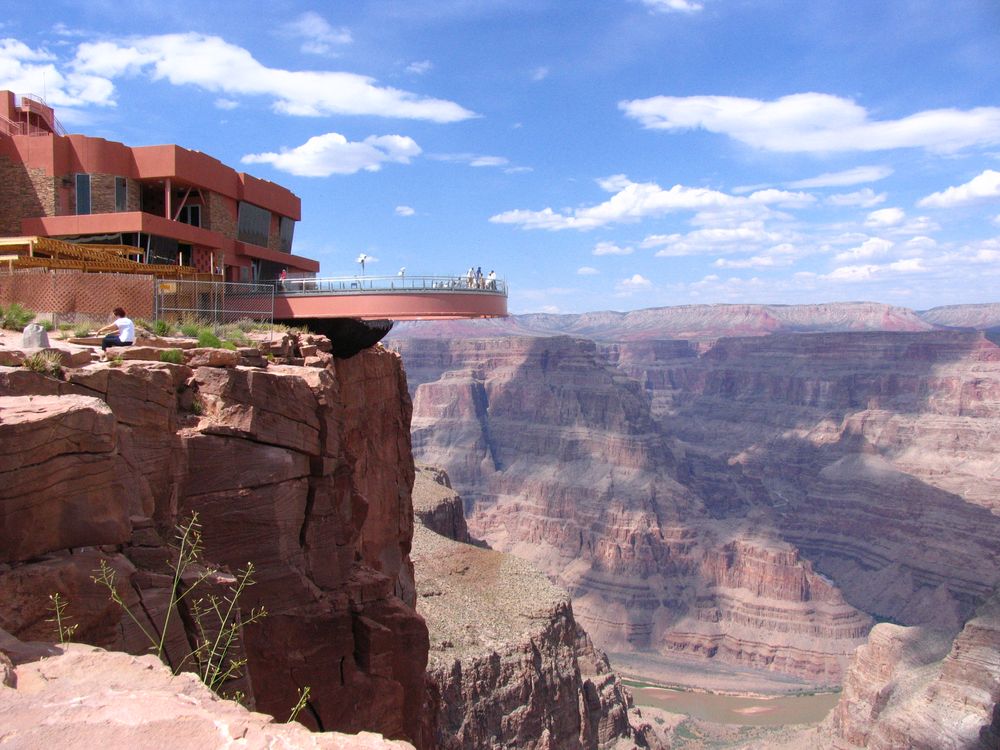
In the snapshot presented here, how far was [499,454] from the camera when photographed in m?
182

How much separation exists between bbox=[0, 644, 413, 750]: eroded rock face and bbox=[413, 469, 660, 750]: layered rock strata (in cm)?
2941

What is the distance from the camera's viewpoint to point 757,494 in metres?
167

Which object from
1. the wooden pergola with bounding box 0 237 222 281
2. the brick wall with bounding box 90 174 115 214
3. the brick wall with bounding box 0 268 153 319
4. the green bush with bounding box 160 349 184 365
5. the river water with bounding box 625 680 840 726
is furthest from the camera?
the river water with bounding box 625 680 840 726

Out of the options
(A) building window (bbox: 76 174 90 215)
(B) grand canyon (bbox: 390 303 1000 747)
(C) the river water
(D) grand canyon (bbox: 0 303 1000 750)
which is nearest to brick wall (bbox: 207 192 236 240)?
(A) building window (bbox: 76 174 90 215)

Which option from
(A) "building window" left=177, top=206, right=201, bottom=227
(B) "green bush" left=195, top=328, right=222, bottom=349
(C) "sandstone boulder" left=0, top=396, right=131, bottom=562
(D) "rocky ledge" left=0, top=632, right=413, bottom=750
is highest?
(A) "building window" left=177, top=206, right=201, bottom=227

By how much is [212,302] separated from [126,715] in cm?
2082

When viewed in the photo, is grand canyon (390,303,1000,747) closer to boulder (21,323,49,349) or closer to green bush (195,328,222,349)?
green bush (195,328,222,349)

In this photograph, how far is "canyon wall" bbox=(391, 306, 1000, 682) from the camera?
116938 millimetres

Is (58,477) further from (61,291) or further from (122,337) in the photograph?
(61,291)

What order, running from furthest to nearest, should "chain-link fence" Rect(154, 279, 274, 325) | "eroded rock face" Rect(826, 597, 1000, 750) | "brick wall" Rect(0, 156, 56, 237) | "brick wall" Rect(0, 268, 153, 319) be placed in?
"eroded rock face" Rect(826, 597, 1000, 750)
"brick wall" Rect(0, 156, 56, 237)
"chain-link fence" Rect(154, 279, 274, 325)
"brick wall" Rect(0, 268, 153, 319)

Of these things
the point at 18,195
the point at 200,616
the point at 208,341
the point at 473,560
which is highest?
the point at 18,195

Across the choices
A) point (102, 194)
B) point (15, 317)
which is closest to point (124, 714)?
point (15, 317)

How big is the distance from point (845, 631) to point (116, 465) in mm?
117524

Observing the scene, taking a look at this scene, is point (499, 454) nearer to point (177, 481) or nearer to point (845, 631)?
point (845, 631)
